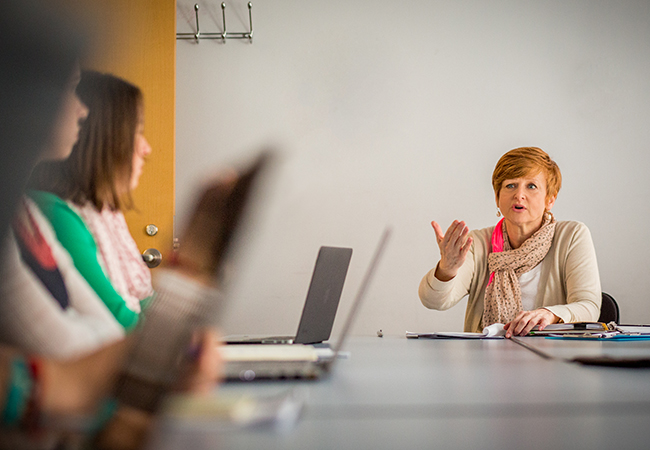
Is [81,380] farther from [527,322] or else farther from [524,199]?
[524,199]

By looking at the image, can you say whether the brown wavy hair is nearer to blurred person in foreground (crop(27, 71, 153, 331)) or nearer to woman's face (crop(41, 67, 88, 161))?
blurred person in foreground (crop(27, 71, 153, 331))

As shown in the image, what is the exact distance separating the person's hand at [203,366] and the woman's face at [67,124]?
0.87ft

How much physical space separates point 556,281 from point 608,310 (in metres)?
0.21

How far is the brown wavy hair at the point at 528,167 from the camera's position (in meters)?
1.88

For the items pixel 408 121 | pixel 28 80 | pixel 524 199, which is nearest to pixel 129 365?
pixel 28 80

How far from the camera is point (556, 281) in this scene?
1769 millimetres

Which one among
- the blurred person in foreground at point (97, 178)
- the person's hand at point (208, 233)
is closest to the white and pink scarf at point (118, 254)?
the blurred person in foreground at point (97, 178)

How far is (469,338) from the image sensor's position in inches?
52.1

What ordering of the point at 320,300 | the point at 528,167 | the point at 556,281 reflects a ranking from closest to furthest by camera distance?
1. the point at 320,300
2. the point at 556,281
3. the point at 528,167

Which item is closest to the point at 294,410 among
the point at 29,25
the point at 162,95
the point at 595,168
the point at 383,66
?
the point at 29,25

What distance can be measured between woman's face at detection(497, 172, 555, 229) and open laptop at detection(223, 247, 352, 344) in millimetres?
943

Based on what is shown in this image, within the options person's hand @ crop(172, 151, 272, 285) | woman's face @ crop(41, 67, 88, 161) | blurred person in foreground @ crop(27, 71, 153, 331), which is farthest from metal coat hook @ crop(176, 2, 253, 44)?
person's hand @ crop(172, 151, 272, 285)

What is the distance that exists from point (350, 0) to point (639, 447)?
94.9 inches

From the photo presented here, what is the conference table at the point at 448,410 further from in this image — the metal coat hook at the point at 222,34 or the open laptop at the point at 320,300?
the metal coat hook at the point at 222,34
